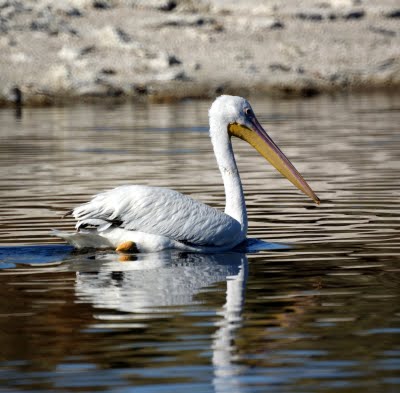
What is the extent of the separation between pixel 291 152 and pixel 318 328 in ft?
36.0

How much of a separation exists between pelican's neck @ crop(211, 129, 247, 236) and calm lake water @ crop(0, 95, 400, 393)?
235mm

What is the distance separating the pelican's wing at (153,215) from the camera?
8.55m

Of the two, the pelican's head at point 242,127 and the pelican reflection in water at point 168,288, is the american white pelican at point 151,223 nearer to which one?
the pelican reflection in water at point 168,288

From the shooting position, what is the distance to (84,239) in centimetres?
880

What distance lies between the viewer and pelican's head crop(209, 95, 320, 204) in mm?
9445

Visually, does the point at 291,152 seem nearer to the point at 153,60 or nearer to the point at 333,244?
the point at 333,244

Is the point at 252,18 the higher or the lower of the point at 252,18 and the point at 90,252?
the higher

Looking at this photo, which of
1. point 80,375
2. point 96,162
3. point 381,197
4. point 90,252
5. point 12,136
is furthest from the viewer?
point 12,136

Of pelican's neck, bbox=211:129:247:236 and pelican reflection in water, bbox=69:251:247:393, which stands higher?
pelican's neck, bbox=211:129:247:236

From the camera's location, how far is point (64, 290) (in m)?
7.39

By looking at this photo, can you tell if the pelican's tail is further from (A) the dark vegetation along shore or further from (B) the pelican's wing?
(A) the dark vegetation along shore

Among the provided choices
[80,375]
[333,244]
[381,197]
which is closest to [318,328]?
[80,375]

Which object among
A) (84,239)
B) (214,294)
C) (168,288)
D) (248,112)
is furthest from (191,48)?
(214,294)

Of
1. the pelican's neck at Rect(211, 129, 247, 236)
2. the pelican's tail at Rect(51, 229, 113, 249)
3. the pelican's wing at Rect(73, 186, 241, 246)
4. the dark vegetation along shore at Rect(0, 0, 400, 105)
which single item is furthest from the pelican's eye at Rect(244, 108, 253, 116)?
the dark vegetation along shore at Rect(0, 0, 400, 105)
